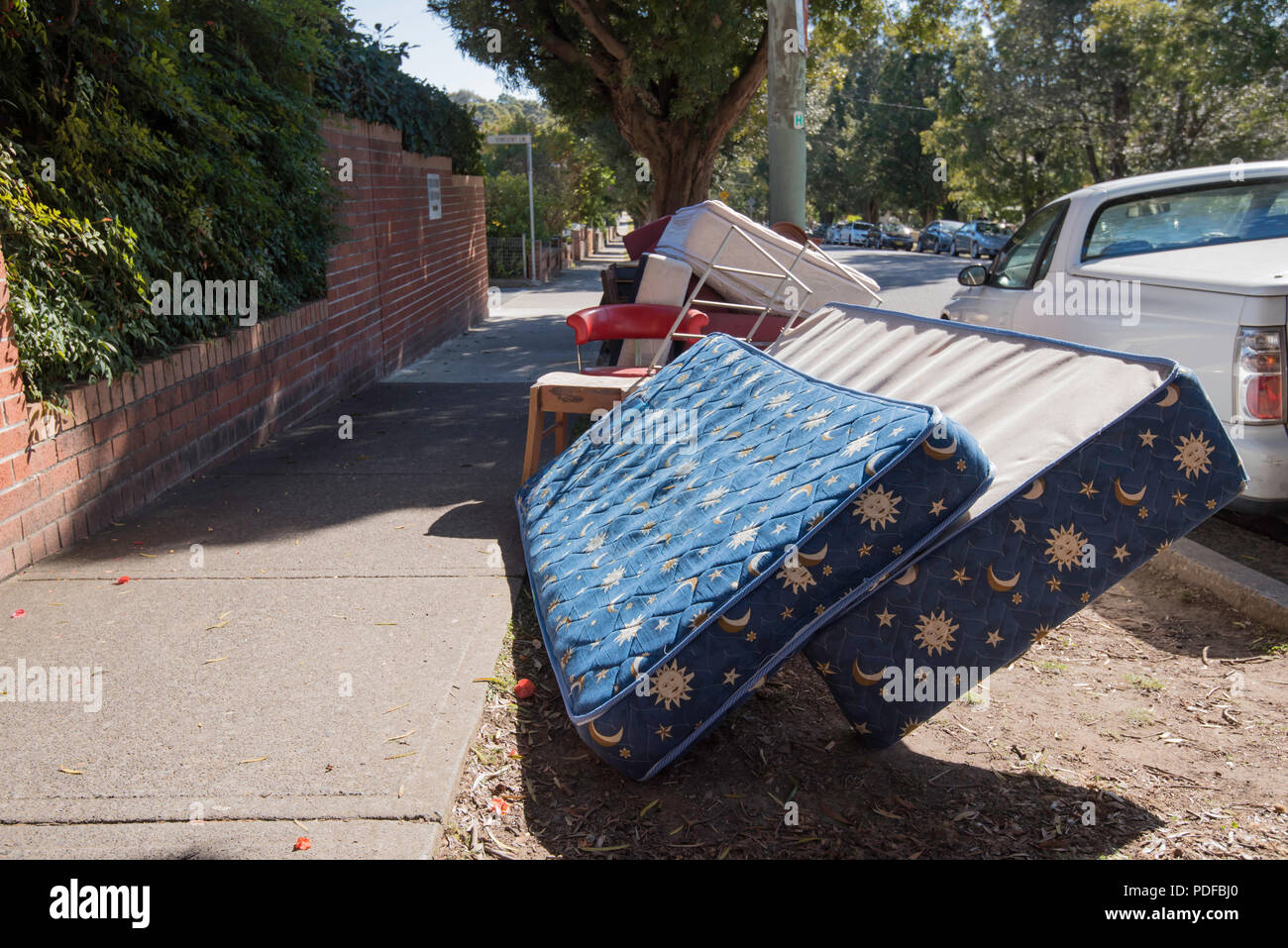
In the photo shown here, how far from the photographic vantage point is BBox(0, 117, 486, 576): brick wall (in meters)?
4.86

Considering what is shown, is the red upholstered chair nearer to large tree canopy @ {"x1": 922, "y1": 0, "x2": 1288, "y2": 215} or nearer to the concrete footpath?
the concrete footpath

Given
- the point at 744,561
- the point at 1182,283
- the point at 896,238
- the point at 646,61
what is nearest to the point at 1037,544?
the point at 744,561

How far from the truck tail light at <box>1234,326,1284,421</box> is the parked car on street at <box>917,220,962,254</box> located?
38733 mm

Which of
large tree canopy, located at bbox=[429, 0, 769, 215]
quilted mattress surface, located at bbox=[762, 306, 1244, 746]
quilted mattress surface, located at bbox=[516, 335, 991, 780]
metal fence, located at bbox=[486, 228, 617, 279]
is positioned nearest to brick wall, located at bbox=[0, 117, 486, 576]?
large tree canopy, located at bbox=[429, 0, 769, 215]

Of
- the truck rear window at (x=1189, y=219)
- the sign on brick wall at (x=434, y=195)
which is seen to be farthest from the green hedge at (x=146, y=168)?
the truck rear window at (x=1189, y=219)

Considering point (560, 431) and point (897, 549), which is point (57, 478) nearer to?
point (560, 431)

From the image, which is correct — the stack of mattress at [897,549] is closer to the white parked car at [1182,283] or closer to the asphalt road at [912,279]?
the white parked car at [1182,283]

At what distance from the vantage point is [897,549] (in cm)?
289

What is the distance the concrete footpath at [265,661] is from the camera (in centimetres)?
295

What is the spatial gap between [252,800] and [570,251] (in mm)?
30325

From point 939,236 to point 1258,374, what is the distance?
40913mm

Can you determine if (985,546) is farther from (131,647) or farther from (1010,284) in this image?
(1010,284)

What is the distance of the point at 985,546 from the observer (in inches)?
118

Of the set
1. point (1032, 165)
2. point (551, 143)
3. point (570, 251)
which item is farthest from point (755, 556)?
point (1032, 165)
